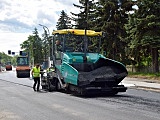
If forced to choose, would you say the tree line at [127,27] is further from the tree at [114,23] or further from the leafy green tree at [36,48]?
the leafy green tree at [36,48]

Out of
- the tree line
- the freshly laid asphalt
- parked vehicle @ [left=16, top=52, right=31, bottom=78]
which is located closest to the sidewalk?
the freshly laid asphalt

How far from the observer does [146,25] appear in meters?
29.3

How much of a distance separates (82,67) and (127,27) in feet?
55.6

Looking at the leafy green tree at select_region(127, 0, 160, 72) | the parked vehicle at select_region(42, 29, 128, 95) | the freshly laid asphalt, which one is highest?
the leafy green tree at select_region(127, 0, 160, 72)

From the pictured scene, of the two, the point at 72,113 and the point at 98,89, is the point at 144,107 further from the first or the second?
the point at 98,89

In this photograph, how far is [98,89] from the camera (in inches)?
583

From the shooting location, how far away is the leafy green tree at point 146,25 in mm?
29078

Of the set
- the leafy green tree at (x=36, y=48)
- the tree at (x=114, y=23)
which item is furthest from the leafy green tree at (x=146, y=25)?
the leafy green tree at (x=36, y=48)

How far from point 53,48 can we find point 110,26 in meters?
21.1

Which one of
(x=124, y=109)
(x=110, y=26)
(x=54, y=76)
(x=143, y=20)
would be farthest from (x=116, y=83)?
(x=110, y=26)

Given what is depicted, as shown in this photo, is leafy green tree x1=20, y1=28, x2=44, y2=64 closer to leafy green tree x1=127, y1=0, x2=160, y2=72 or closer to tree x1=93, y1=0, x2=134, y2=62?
tree x1=93, y1=0, x2=134, y2=62

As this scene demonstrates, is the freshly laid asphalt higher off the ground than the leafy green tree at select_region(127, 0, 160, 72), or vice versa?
the leafy green tree at select_region(127, 0, 160, 72)

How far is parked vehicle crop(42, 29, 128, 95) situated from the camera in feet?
48.8

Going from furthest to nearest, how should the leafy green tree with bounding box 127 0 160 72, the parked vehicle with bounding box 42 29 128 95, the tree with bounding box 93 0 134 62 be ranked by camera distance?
1. the tree with bounding box 93 0 134 62
2. the leafy green tree with bounding box 127 0 160 72
3. the parked vehicle with bounding box 42 29 128 95
